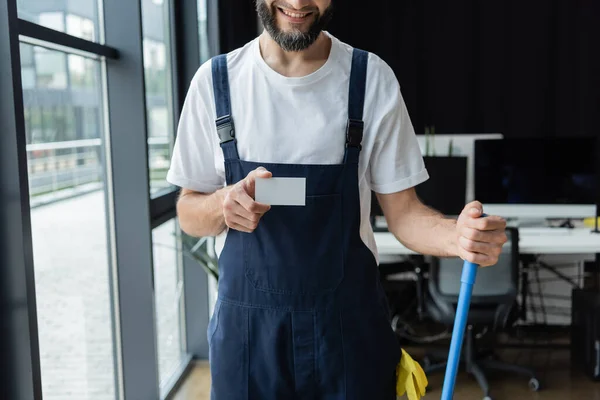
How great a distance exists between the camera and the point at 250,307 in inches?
54.7

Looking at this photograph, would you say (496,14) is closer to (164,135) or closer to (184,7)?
(184,7)

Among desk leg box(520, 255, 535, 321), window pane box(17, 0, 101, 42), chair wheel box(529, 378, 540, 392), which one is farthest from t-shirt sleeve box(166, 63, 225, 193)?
desk leg box(520, 255, 535, 321)

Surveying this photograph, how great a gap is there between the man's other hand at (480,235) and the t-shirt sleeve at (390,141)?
26cm

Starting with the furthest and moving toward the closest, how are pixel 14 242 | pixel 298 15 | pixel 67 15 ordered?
pixel 67 15
pixel 14 242
pixel 298 15

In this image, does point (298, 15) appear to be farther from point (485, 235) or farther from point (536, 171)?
point (536, 171)

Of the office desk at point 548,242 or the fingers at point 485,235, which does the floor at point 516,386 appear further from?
the fingers at point 485,235

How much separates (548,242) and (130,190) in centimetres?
214

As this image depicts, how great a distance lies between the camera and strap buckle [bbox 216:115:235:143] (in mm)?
1407

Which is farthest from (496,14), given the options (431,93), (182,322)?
(182,322)

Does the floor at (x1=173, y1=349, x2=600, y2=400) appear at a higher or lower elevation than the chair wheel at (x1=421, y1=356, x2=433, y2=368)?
lower

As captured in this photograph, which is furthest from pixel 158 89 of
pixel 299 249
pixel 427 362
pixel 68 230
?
pixel 299 249

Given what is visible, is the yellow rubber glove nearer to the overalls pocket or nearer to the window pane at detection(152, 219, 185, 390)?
the overalls pocket

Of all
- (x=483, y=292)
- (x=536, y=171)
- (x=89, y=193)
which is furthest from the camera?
(x=536, y=171)

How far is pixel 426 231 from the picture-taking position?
55.4 inches
